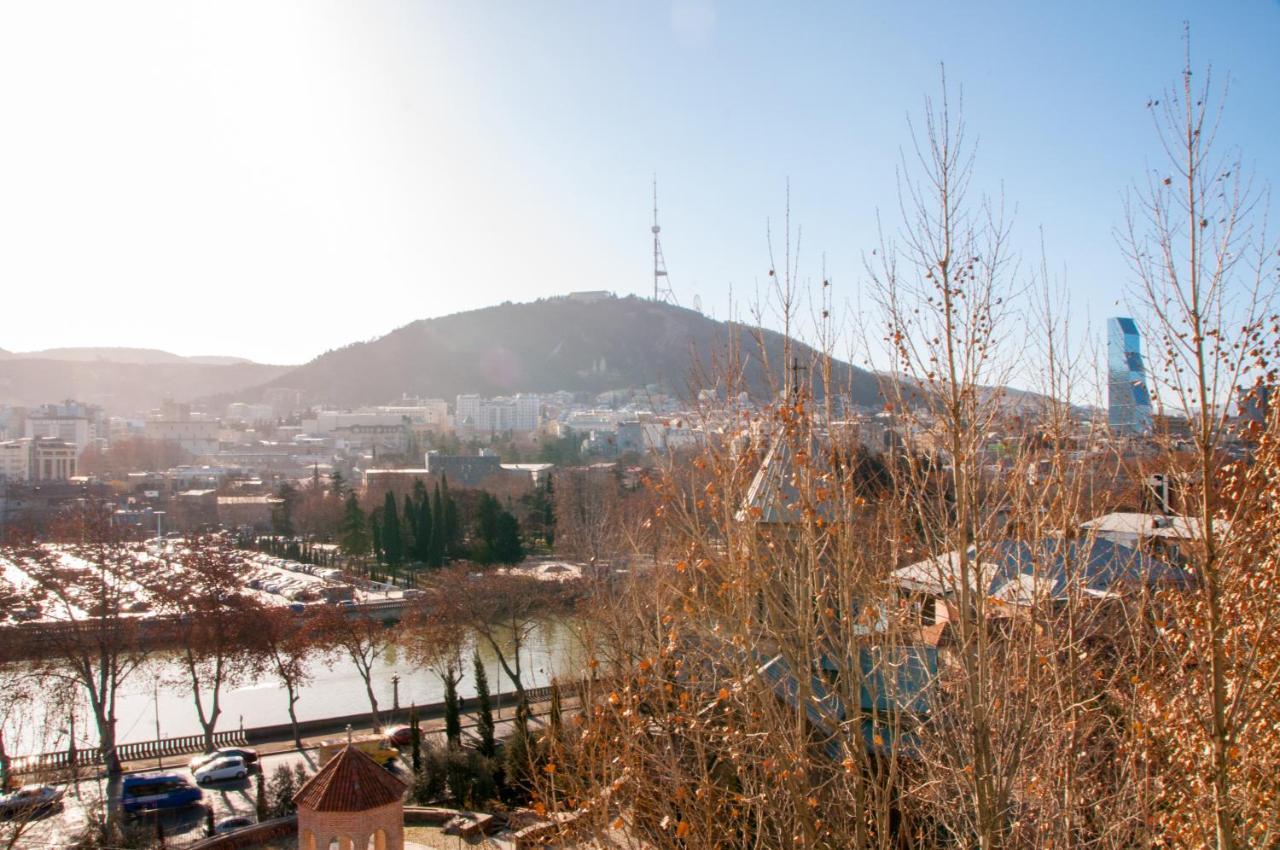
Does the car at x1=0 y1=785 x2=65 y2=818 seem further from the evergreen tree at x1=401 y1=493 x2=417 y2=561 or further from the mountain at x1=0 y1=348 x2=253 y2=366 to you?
the mountain at x1=0 y1=348 x2=253 y2=366

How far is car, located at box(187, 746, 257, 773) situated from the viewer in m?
9.74

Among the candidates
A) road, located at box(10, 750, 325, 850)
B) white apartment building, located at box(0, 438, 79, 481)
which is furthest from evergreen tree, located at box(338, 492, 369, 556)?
white apartment building, located at box(0, 438, 79, 481)

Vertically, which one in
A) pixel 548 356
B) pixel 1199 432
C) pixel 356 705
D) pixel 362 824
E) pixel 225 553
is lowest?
pixel 356 705

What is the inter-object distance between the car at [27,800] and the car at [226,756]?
68.4 inches

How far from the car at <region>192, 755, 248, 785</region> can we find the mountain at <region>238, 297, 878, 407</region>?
67797mm

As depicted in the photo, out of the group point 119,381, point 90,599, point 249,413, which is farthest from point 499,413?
point 90,599

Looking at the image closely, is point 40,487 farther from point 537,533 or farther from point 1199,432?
point 1199,432

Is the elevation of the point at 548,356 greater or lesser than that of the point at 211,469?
greater

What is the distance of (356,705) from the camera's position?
13.1 m

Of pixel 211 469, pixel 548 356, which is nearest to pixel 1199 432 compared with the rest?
pixel 211 469

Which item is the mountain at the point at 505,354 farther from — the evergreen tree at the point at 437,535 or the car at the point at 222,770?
the car at the point at 222,770

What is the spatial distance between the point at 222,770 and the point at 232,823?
1.39m

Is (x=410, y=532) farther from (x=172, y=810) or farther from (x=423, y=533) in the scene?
(x=172, y=810)

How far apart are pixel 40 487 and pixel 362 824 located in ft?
76.5
